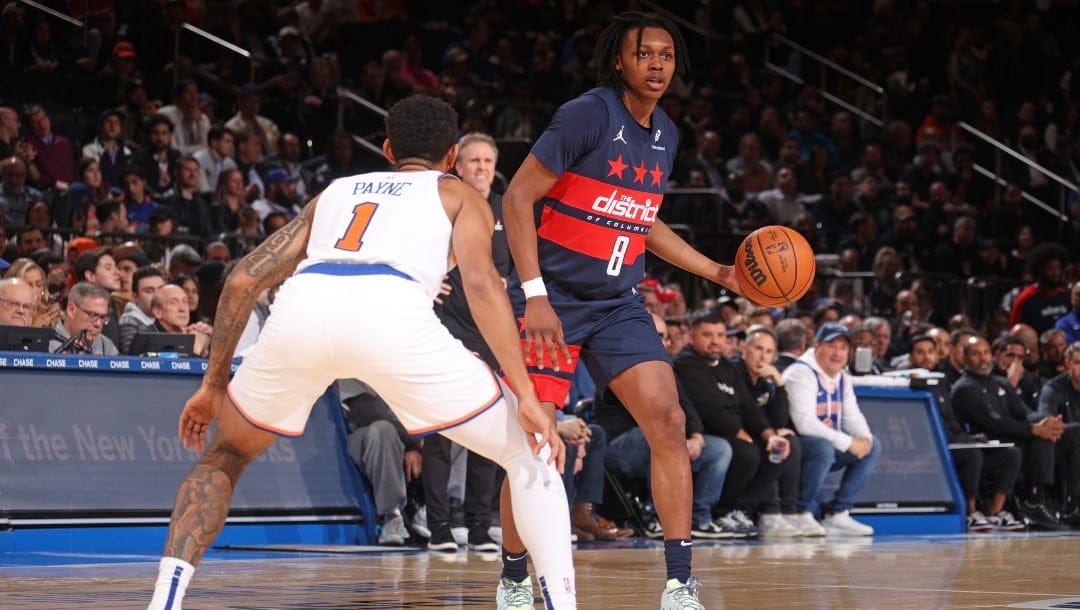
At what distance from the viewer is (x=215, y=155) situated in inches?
589

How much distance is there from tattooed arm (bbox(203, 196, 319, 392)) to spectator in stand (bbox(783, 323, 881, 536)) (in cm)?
763

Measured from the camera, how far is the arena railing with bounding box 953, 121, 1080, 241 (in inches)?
825

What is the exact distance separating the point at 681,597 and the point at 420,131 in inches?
72.4

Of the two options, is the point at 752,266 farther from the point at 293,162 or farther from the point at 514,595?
the point at 293,162

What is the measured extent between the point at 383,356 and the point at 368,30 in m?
15.0

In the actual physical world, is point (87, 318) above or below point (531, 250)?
below

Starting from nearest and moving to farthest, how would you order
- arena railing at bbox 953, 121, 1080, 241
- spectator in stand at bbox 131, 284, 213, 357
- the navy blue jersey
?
the navy blue jersey
spectator in stand at bbox 131, 284, 213, 357
arena railing at bbox 953, 121, 1080, 241

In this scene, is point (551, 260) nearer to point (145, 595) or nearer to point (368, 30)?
point (145, 595)

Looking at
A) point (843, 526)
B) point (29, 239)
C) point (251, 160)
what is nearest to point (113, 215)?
point (29, 239)

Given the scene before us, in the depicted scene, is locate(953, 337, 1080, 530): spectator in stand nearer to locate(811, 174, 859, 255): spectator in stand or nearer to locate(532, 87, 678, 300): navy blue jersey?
locate(811, 174, 859, 255): spectator in stand

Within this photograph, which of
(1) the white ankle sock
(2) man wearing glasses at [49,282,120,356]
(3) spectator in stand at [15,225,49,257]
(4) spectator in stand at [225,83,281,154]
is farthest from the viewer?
(4) spectator in stand at [225,83,281,154]

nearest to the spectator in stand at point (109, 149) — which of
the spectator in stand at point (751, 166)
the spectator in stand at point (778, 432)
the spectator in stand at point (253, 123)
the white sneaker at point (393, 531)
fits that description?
the spectator in stand at point (253, 123)

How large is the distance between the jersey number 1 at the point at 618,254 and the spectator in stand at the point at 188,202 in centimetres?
848

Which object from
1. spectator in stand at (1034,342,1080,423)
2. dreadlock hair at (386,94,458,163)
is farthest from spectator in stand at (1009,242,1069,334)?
dreadlock hair at (386,94,458,163)
